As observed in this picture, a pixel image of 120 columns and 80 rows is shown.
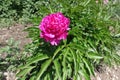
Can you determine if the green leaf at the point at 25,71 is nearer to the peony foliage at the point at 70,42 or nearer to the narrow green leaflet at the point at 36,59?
the peony foliage at the point at 70,42

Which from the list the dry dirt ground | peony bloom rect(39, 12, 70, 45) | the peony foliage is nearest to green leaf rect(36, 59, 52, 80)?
the peony foliage

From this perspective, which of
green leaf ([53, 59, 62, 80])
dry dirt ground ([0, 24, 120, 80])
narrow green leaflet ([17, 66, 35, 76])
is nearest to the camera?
green leaf ([53, 59, 62, 80])

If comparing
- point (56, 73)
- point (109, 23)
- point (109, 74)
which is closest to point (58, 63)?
point (56, 73)

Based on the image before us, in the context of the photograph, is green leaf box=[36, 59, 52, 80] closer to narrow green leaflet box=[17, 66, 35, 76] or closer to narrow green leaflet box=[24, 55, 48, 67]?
narrow green leaflet box=[24, 55, 48, 67]

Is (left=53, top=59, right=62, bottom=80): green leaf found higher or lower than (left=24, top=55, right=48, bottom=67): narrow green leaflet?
lower

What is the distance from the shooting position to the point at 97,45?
3818mm

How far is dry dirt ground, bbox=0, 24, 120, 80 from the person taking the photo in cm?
434

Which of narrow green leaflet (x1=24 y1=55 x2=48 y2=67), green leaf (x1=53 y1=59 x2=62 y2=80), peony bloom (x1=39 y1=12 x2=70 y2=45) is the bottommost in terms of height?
green leaf (x1=53 y1=59 x2=62 y2=80)

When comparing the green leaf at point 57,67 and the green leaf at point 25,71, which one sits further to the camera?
the green leaf at point 25,71

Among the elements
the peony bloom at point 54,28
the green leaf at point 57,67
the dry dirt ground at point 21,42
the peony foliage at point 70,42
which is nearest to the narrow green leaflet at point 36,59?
the peony foliage at point 70,42

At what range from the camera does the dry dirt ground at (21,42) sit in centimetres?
434

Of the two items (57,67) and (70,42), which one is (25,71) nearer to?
(57,67)

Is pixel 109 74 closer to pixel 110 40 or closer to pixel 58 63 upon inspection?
pixel 110 40

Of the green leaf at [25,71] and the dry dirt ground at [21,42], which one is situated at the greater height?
the green leaf at [25,71]
